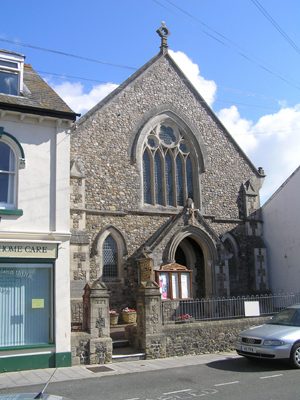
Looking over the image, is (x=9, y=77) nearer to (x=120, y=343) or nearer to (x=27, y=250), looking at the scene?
(x=27, y=250)

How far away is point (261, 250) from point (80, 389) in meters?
14.5

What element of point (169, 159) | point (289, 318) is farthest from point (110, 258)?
point (289, 318)

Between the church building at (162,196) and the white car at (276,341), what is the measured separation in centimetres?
577

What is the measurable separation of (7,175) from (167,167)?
10006 mm

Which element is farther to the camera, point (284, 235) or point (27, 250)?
point (284, 235)

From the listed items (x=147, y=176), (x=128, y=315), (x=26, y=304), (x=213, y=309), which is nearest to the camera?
(x=26, y=304)

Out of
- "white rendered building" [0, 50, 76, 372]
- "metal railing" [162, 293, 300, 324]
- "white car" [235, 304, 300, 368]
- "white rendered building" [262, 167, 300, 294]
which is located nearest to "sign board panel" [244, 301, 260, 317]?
"metal railing" [162, 293, 300, 324]

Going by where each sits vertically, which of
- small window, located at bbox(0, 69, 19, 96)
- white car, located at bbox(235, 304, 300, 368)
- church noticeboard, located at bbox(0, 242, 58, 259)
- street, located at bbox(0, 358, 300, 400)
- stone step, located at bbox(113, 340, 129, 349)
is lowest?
street, located at bbox(0, 358, 300, 400)

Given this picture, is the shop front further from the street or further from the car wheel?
the car wheel

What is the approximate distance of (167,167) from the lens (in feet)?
67.2

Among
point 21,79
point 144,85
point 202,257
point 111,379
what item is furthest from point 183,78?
point 111,379

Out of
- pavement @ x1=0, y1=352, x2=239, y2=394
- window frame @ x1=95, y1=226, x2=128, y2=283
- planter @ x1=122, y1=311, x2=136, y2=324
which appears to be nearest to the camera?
pavement @ x1=0, y1=352, x2=239, y2=394

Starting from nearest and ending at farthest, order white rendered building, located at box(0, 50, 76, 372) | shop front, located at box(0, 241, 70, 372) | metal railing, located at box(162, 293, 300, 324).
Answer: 1. shop front, located at box(0, 241, 70, 372)
2. white rendered building, located at box(0, 50, 76, 372)
3. metal railing, located at box(162, 293, 300, 324)

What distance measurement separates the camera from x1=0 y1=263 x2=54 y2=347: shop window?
10906mm
